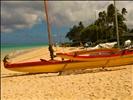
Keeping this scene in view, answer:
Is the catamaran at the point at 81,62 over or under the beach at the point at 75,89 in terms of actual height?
over

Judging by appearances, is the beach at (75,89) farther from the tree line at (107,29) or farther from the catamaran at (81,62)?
the tree line at (107,29)

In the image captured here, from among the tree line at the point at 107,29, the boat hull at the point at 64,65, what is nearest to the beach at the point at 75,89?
the boat hull at the point at 64,65

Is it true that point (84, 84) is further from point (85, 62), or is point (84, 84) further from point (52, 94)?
point (85, 62)

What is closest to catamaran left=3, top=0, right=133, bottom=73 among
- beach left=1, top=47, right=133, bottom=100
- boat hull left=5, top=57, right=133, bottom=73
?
boat hull left=5, top=57, right=133, bottom=73

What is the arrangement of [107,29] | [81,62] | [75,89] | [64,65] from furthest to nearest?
[107,29] < [64,65] < [81,62] < [75,89]

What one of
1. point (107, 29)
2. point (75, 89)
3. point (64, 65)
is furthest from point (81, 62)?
point (107, 29)

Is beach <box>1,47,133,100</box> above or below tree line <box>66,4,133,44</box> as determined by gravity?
below

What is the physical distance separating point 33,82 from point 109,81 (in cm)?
436

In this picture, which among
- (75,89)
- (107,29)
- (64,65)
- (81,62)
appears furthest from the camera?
(107,29)

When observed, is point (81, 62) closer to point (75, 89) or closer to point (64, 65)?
point (64, 65)

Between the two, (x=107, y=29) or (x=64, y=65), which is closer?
(x=64, y=65)

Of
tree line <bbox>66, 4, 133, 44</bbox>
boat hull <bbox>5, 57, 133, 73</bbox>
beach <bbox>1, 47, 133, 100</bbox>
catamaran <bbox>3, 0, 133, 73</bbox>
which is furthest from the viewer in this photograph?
tree line <bbox>66, 4, 133, 44</bbox>

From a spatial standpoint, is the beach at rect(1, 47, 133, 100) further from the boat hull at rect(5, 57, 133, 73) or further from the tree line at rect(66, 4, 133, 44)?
the tree line at rect(66, 4, 133, 44)

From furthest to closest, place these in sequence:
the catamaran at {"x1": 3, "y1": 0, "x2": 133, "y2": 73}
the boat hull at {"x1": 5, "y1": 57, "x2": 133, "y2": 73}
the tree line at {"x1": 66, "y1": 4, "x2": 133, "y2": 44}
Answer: the tree line at {"x1": 66, "y1": 4, "x2": 133, "y2": 44} < the boat hull at {"x1": 5, "y1": 57, "x2": 133, "y2": 73} < the catamaran at {"x1": 3, "y1": 0, "x2": 133, "y2": 73}
